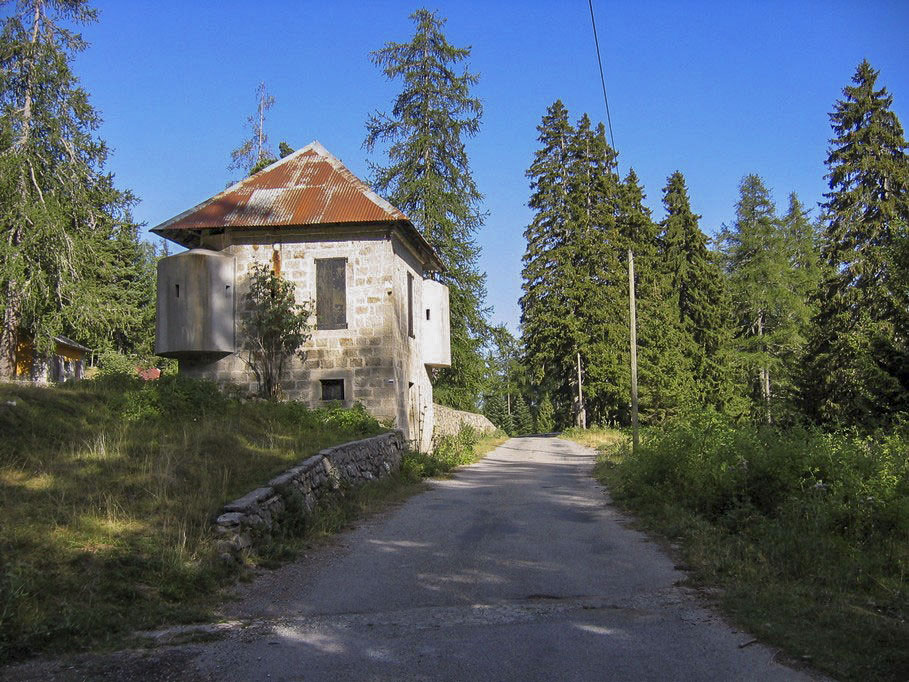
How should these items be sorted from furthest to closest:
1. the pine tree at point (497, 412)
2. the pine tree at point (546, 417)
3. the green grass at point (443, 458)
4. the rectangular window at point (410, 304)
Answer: the pine tree at point (497, 412) → the pine tree at point (546, 417) → the rectangular window at point (410, 304) → the green grass at point (443, 458)

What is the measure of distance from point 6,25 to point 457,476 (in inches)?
830

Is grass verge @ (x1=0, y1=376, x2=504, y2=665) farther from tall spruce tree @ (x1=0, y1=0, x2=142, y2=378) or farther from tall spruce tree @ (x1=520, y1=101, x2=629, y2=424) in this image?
tall spruce tree @ (x1=520, y1=101, x2=629, y2=424)

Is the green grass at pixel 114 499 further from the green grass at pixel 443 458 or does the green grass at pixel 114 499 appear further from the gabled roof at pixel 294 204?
the gabled roof at pixel 294 204

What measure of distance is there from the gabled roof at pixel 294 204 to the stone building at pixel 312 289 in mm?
52

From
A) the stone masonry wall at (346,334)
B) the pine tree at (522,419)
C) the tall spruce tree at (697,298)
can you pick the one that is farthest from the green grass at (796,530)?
the pine tree at (522,419)

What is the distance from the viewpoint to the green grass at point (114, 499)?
5.77 metres

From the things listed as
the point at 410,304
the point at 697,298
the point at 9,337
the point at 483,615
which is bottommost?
the point at 483,615

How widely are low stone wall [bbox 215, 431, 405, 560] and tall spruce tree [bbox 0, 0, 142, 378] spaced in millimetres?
14496

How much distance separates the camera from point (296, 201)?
2120cm

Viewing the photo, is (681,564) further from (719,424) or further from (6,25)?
(6,25)

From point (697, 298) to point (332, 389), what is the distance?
3172cm

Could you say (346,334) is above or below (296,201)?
below

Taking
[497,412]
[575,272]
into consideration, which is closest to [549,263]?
[575,272]

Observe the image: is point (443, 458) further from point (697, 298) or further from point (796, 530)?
point (697, 298)
